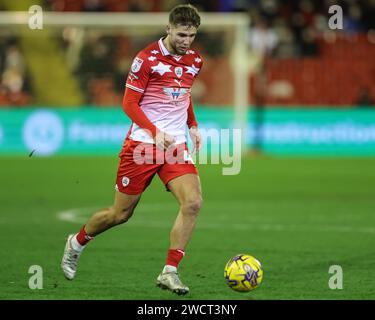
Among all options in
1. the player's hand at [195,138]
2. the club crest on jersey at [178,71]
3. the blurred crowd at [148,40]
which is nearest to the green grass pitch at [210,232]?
the player's hand at [195,138]

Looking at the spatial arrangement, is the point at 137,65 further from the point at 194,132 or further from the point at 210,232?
the point at 210,232

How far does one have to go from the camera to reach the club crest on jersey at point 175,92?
8414 millimetres

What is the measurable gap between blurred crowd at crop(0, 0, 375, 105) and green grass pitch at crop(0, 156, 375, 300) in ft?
10.2

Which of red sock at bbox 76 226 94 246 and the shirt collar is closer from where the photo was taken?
the shirt collar

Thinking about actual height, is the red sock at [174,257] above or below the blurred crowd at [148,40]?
below

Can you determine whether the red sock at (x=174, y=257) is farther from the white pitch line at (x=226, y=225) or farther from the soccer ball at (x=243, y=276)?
the white pitch line at (x=226, y=225)

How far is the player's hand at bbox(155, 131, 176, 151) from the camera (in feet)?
26.6

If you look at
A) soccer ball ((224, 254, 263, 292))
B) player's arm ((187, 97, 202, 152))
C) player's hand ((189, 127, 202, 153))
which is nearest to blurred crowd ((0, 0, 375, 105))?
player's arm ((187, 97, 202, 152))

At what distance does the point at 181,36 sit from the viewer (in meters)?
8.12

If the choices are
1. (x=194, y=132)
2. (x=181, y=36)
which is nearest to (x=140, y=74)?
(x=181, y=36)

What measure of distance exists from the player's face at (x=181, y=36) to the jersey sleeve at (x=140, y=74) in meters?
0.28

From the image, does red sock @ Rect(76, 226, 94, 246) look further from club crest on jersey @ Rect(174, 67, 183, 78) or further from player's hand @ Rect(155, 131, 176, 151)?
club crest on jersey @ Rect(174, 67, 183, 78)

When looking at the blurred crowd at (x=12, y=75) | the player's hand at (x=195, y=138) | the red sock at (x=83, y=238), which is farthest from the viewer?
the blurred crowd at (x=12, y=75)

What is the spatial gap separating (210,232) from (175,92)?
4.14m
